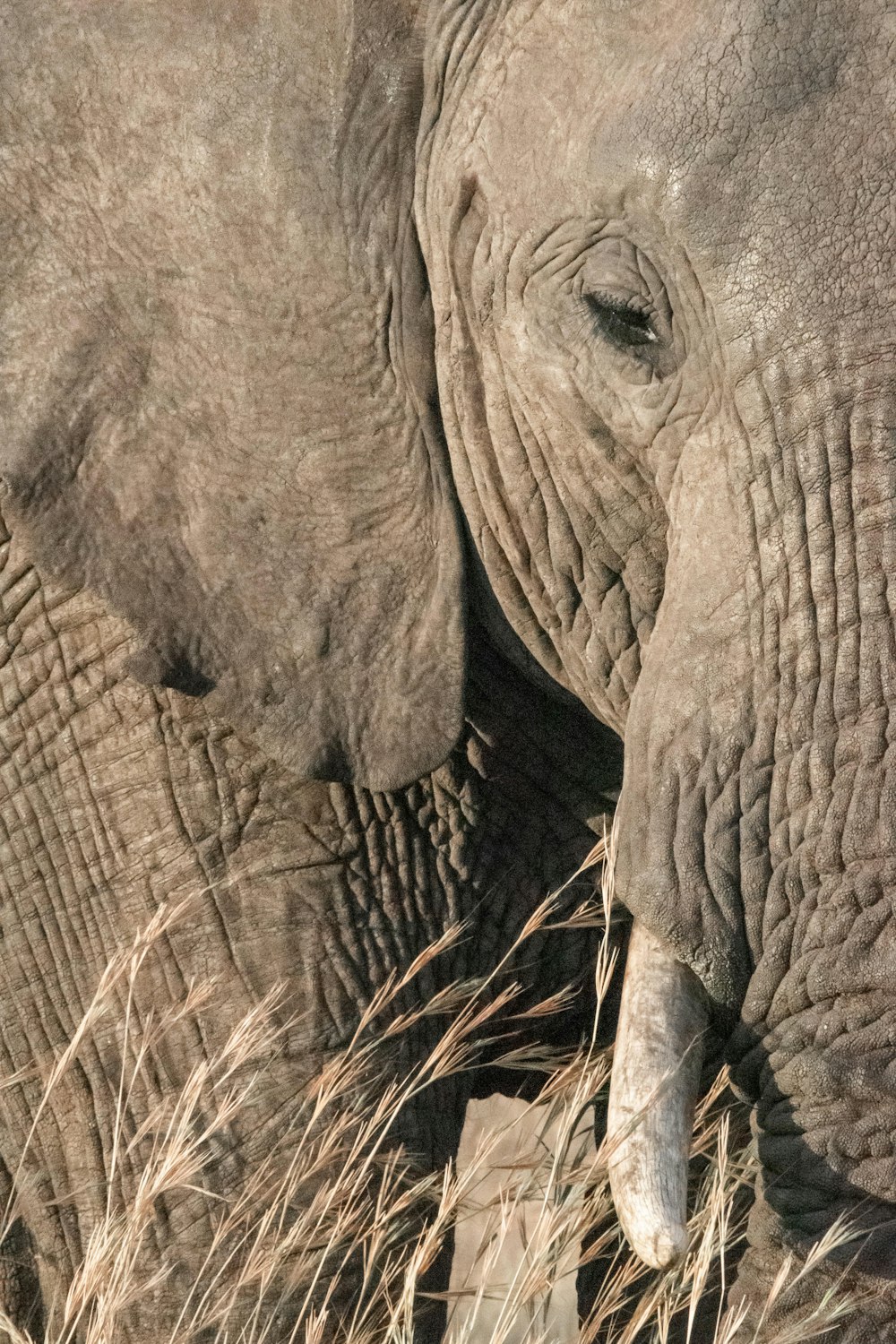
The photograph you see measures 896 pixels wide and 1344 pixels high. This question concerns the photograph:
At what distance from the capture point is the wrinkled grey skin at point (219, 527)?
274 centimetres

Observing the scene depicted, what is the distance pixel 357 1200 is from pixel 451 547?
3.30 ft

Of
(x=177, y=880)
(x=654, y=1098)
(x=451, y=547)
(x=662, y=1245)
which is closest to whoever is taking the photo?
(x=662, y=1245)

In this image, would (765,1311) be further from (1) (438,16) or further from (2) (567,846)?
(1) (438,16)

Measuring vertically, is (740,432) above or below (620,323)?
below

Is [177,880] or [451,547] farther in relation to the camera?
[177,880]

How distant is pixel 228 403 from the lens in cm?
279

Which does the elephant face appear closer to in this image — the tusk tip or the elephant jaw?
the elephant jaw

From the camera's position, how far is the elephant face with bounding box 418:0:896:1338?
2.31 m

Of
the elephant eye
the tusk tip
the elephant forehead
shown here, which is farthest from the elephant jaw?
the elephant forehead

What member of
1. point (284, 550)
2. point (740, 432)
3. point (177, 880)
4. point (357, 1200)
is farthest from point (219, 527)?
point (357, 1200)

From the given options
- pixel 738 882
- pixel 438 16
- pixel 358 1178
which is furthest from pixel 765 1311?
pixel 438 16

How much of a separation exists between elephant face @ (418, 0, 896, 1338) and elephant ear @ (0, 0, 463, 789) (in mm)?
174

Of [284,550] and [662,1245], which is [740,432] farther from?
[662,1245]

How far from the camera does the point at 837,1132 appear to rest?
7.95ft
